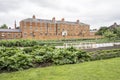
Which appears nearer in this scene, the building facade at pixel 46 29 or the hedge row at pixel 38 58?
the hedge row at pixel 38 58

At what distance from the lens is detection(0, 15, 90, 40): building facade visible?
4494 centimetres

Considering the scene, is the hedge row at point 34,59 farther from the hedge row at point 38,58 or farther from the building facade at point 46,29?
the building facade at point 46,29

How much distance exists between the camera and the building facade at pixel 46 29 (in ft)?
147

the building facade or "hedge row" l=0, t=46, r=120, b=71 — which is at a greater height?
the building facade

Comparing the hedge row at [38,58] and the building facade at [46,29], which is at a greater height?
the building facade at [46,29]

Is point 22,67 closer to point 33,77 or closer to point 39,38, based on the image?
point 33,77

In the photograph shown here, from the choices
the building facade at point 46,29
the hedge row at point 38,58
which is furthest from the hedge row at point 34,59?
the building facade at point 46,29

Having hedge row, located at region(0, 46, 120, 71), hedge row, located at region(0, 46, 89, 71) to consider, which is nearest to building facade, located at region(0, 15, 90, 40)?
hedge row, located at region(0, 46, 120, 71)

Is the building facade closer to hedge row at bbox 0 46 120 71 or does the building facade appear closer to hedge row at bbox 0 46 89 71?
hedge row at bbox 0 46 120 71

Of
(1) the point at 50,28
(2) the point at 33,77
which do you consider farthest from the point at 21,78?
(1) the point at 50,28

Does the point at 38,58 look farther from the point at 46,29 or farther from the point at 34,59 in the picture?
the point at 46,29

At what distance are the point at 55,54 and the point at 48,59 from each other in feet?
2.06

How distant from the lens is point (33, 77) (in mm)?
7465

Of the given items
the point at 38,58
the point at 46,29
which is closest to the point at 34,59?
the point at 38,58
